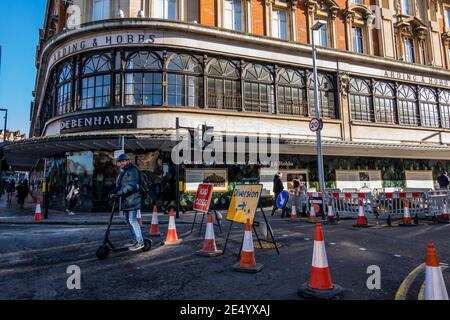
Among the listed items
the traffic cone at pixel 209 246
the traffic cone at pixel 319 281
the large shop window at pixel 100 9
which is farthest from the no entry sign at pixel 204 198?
the large shop window at pixel 100 9

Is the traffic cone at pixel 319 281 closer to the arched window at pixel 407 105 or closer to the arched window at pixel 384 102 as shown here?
the arched window at pixel 384 102

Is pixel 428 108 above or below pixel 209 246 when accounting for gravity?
above

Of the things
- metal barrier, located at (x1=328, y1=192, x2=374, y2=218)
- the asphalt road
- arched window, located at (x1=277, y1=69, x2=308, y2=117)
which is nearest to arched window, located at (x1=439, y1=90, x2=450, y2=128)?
arched window, located at (x1=277, y1=69, x2=308, y2=117)

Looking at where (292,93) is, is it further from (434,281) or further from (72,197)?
(434,281)

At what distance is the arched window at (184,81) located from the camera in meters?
16.9

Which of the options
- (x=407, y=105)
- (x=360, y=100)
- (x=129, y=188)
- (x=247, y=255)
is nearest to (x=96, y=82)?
(x=129, y=188)

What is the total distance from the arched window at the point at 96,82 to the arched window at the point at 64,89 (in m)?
1.04

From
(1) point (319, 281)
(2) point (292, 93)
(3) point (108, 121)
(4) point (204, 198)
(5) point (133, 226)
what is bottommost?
(1) point (319, 281)

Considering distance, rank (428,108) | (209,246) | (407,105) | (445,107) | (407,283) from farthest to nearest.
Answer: (445,107) → (428,108) → (407,105) → (209,246) → (407,283)

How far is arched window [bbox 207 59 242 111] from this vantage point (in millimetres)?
17781

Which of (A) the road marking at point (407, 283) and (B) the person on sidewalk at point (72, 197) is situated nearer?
(A) the road marking at point (407, 283)

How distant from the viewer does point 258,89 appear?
19.1 m

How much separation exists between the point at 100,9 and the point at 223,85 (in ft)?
26.3

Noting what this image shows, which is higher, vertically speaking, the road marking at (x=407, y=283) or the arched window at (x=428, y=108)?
the arched window at (x=428, y=108)
